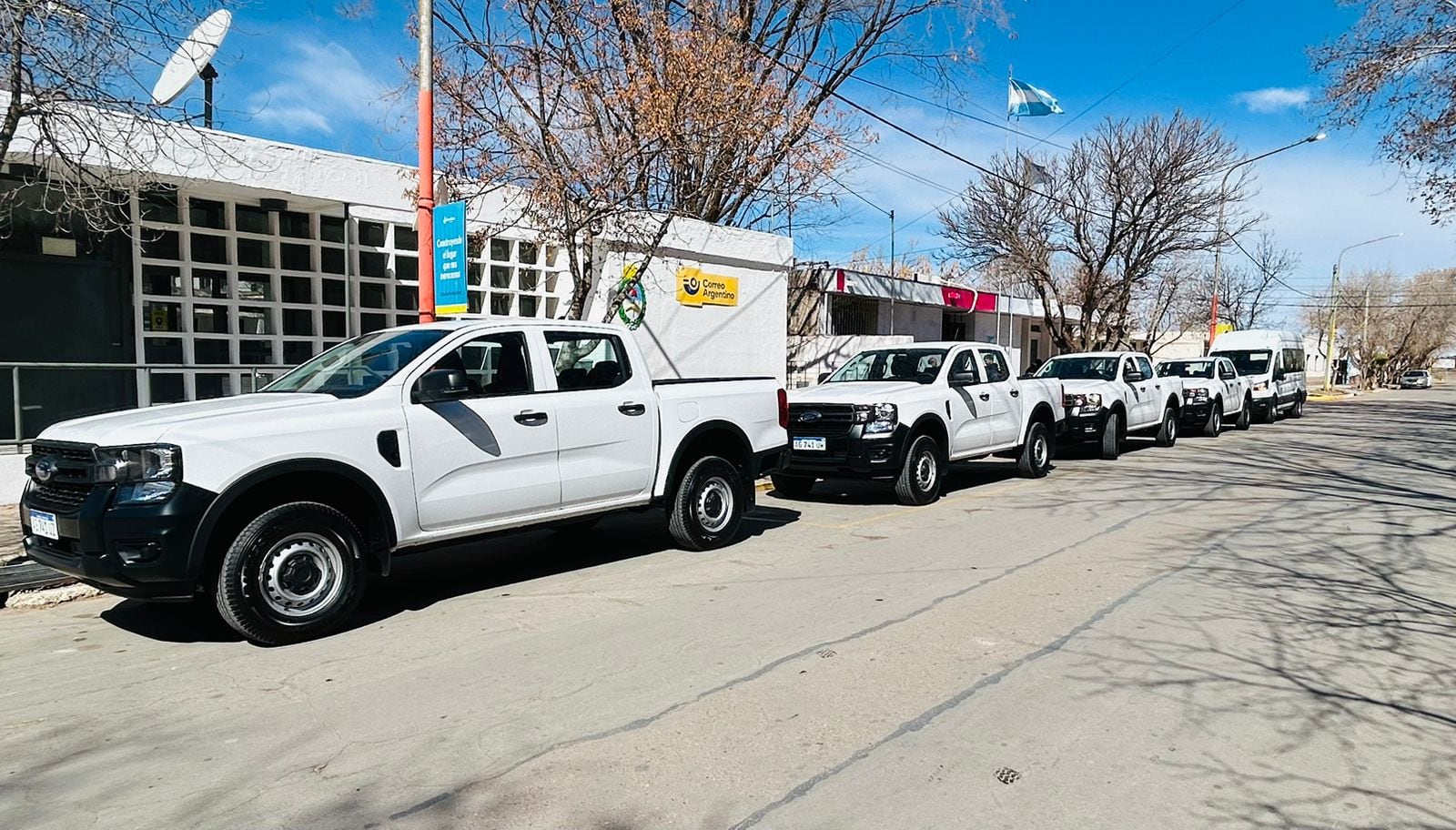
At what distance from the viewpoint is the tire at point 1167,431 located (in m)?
18.4

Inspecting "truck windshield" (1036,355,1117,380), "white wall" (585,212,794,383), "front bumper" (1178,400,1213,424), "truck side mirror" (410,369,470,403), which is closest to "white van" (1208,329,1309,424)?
"front bumper" (1178,400,1213,424)

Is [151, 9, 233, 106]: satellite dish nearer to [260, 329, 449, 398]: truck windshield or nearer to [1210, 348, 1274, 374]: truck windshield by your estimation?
[260, 329, 449, 398]: truck windshield

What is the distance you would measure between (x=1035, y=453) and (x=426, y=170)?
28.8ft

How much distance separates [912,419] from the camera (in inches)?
418

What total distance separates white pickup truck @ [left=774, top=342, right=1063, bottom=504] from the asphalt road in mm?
2295

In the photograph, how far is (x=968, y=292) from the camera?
28484 mm

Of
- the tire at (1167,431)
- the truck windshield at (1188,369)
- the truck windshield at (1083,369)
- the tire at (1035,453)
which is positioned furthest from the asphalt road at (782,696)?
the truck windshield at (1188,369)

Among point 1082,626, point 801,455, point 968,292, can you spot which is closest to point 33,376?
point 801,455

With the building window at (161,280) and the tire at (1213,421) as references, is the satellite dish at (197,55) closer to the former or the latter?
the building window at (161,280)

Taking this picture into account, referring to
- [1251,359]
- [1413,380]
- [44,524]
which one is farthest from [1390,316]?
[44,524]

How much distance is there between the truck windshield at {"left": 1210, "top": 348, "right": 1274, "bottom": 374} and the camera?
26888mm

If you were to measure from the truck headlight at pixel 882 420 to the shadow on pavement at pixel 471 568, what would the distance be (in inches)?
49.7

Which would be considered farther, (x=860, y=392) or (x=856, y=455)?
(x=860, y=392)

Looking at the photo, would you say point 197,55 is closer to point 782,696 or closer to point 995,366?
point 782,696
